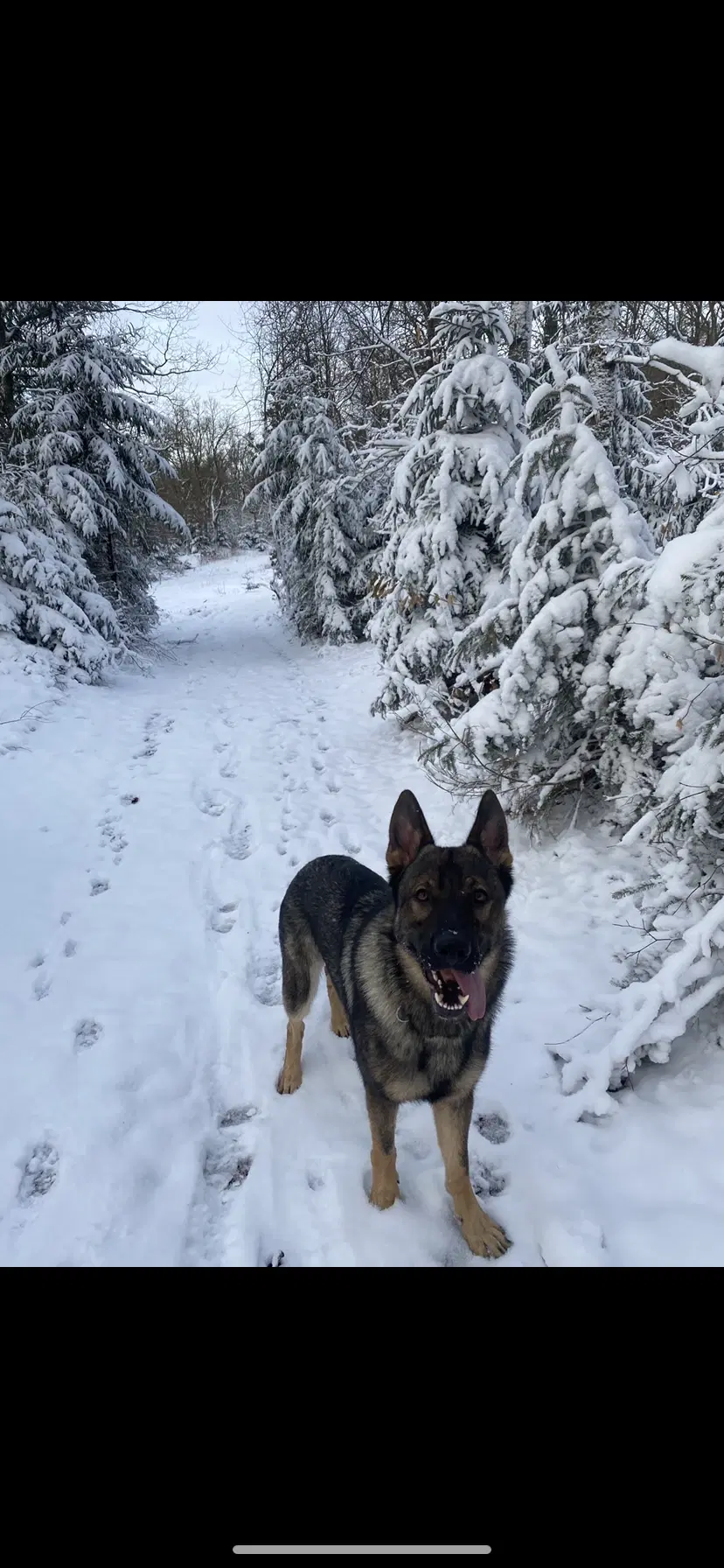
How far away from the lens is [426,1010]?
2.61 m

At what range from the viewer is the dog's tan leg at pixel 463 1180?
2596mm

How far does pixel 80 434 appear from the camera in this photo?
14.4 meters

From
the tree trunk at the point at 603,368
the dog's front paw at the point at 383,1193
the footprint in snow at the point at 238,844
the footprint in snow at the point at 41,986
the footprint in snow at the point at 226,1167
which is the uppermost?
the tree trunk at the point at 603,368

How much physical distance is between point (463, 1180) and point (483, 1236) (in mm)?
220

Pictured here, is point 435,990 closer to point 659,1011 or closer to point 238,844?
point 659,1011

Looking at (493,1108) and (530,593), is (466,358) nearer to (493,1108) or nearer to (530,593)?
(530,593)

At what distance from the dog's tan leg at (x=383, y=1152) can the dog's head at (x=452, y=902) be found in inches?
19.4

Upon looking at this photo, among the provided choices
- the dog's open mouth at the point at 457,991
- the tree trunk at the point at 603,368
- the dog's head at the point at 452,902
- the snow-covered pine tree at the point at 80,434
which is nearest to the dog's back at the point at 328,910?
the dog's head at the point at 452,902

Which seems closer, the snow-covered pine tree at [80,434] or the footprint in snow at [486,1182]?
the footprint in snow at [486,1182]

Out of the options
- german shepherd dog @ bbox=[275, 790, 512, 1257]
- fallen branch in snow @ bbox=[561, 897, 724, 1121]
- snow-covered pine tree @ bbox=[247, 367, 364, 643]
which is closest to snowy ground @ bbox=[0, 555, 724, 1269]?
fallen branch in snow @ bbox=[561, 897, 724, 1121]

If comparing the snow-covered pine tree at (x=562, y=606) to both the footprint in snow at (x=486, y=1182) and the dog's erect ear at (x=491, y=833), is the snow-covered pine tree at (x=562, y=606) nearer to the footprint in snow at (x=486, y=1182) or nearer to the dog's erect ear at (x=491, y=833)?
the dog's erect ear at (x=491, y=833)

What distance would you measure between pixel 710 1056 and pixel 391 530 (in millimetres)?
7969

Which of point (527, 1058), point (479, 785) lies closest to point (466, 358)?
point (479, 785)

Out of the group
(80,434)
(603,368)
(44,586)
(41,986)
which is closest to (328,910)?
(41,986)
